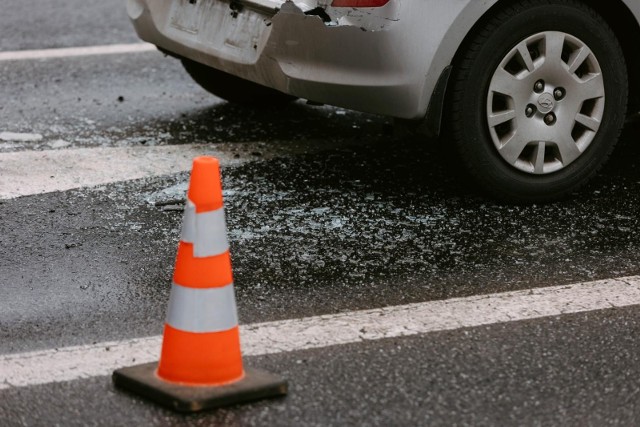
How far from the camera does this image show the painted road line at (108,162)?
17.7 ft

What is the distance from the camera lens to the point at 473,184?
5.10m

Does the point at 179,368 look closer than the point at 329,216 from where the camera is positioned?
Yes

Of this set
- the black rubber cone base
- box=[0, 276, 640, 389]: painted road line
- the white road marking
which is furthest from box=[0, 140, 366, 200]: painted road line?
the black rubber cone base

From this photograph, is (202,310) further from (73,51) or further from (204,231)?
(73,51)

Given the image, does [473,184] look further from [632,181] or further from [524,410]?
[524,410]

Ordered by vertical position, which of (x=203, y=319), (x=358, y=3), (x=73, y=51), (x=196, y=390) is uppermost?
(x=358, y=3)

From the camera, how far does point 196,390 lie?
11.1 feet

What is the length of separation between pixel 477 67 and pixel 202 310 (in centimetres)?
193

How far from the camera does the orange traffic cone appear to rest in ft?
11.1

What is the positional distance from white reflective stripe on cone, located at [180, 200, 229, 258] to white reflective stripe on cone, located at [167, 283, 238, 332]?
0.10 m

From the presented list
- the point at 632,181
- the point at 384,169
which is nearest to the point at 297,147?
the point at 384,169

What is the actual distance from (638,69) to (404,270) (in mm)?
1572

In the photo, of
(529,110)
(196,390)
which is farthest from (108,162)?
(196,390)

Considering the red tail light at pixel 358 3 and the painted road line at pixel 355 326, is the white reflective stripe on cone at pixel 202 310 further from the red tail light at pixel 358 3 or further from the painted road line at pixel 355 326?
the red tail light at pixel 358 3
